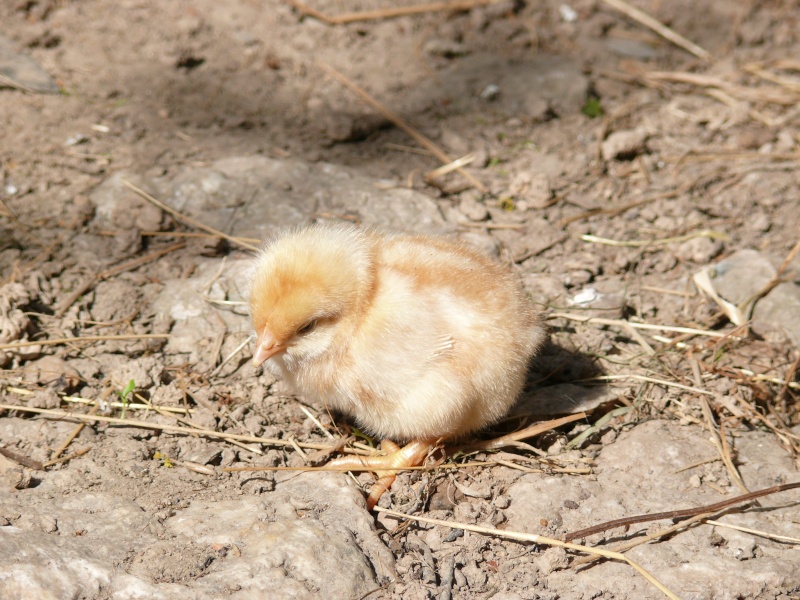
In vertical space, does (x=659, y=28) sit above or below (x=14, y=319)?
above

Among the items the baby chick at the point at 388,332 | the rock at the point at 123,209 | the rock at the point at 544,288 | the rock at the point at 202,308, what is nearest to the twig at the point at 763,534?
the baby chick at the point at 388,332

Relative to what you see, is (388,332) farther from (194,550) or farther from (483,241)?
(483,241)

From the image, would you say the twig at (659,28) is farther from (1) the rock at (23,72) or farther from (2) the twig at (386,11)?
(1) the rock at (23,72)

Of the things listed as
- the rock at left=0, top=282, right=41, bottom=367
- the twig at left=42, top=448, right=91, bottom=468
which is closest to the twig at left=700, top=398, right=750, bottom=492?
the twig at left=42, top=448, right=91, bottom=468

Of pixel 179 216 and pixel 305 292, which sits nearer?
pixel 305 292

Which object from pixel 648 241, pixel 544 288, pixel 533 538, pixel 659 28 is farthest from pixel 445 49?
pixel 533 538

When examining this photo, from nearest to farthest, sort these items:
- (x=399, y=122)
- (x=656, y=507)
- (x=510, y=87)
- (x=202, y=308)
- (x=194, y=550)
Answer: (x=194, y=550), (x=656, y=507), (x=202, y=308), (x=399, y=122), (x=510, y=87)

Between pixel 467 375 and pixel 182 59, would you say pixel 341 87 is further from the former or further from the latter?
pixel 467 375
